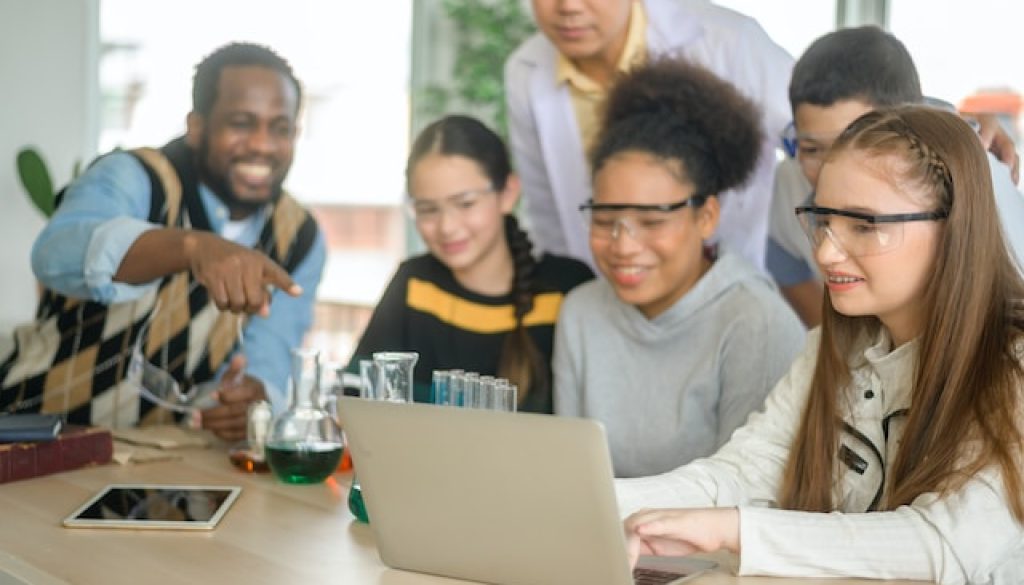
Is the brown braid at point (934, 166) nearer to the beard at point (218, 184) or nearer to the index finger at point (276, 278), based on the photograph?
the index finger at point (276, 278)

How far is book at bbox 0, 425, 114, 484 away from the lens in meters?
1.82

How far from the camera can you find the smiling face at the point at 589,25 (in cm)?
266

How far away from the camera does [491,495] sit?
1283mm

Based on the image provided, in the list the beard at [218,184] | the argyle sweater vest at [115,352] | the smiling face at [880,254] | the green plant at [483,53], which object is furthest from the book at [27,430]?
the green plant at [483,53]

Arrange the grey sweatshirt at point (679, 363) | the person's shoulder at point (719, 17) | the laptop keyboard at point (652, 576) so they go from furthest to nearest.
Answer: the person's shoulder at point (719, 17) < the grey sweatshirt at point (679, 363) < the laptop keyboard at point (652, 576)

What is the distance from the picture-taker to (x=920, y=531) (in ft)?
4.43

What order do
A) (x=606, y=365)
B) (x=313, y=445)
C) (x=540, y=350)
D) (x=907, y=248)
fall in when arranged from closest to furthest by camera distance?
(x=907, y=248), (x=313, y=445), (x=606, y=365), (x=540, y=350)

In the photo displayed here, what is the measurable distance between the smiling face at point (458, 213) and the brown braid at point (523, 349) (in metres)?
0.06

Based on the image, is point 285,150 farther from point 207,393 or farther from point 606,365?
point 606,365

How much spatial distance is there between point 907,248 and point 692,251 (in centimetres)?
73

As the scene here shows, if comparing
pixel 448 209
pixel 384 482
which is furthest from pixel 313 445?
pixel 448 209

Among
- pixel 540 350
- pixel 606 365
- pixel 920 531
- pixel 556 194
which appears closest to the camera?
pixel 920 531

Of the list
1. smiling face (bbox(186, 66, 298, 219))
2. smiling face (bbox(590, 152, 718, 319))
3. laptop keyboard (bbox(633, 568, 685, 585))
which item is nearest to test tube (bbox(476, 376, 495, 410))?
laptop keyboard (bbox(633, 568, 685, 585))

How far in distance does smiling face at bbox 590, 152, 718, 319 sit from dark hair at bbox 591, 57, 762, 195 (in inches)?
1.3
